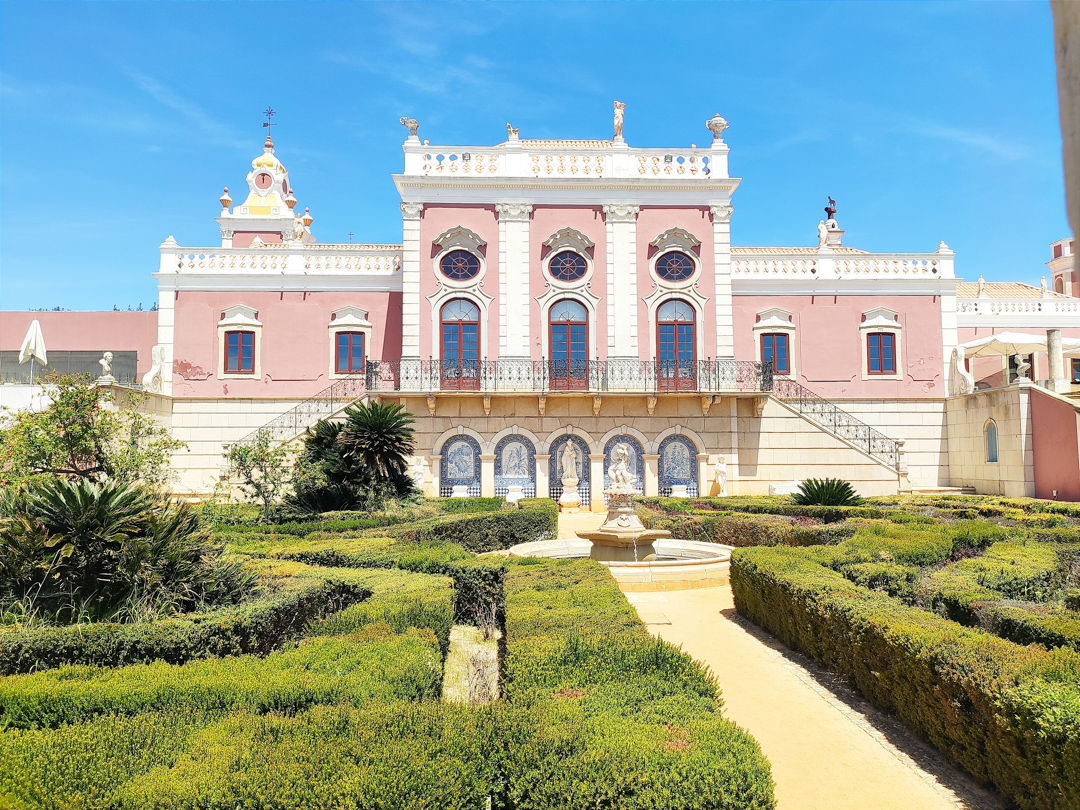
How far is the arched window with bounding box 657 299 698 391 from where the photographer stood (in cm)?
2458

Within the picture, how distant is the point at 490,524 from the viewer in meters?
14.4

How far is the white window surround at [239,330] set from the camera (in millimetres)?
25594

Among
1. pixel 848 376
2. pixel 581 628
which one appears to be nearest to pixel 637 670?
pixel 581 628

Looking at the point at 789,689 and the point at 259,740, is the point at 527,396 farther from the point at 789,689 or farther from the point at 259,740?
the point at 259,740

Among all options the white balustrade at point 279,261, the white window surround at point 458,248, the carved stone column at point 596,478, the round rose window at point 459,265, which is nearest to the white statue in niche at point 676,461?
the carved stone column at point 596,478

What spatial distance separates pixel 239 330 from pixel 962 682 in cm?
2535

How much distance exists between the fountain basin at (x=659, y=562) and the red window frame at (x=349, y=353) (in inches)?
537

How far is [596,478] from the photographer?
79.1 ft

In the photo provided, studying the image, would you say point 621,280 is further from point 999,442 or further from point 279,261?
point 999,442

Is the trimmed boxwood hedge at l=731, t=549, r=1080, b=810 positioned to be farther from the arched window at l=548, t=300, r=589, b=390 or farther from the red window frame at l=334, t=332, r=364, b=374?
the red window frame at l=334, t=332, r=364, b=374

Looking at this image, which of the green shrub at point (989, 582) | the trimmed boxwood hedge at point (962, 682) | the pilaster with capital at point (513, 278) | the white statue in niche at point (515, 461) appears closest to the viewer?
the trimmed boxwood hedge at point (962, 682)

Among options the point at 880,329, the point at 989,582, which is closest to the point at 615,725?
the point at 989,582

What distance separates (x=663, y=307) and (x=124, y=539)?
20690 mm

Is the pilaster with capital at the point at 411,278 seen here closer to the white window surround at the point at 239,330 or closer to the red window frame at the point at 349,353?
the red window frame at the point at 349,353
